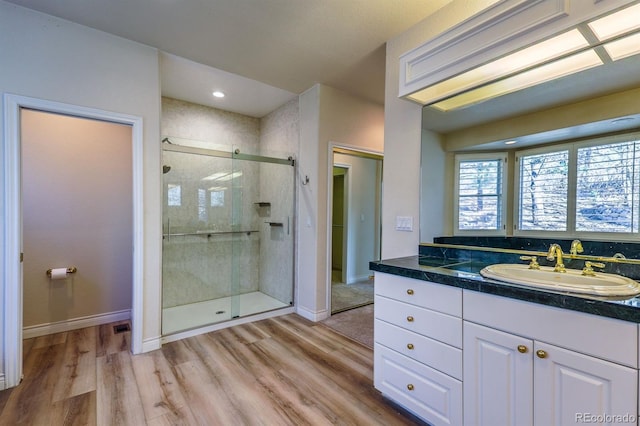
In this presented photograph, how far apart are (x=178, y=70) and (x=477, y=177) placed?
303 cm

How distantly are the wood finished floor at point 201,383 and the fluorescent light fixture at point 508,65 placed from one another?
2.13 metres

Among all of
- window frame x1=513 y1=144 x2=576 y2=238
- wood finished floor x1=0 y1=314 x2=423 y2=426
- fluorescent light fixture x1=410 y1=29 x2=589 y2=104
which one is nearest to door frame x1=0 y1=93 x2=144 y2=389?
wood finished floor x1=0 y1=314 x2=423 y2=426

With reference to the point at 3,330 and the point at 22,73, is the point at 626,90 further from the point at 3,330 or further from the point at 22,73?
the point at 3,330

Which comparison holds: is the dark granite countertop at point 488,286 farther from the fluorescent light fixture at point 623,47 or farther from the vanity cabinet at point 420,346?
the fluorescent light fixture at point 623,47

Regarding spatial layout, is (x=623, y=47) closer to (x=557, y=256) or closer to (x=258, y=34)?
(x=557, y=256)

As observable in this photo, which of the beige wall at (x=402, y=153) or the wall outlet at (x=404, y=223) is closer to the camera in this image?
the beige wall at (x=402, y=153)

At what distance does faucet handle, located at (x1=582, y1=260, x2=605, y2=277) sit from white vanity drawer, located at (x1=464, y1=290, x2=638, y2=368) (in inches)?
18.9

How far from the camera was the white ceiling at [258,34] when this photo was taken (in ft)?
6.64

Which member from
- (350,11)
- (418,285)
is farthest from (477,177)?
(350,11)

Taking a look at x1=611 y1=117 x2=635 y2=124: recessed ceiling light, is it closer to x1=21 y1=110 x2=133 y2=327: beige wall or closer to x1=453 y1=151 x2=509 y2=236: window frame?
x1=453 y1=151 x2=509 y2=236: window frame

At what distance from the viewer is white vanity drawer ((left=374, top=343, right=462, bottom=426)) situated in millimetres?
1460

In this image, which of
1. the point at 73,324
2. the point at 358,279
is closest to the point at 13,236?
the point at 73,324

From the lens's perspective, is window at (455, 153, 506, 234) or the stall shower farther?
the stall shower

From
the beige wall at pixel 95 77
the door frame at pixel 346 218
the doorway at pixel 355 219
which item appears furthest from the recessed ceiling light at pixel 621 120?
the door frame at pixel 346 218
